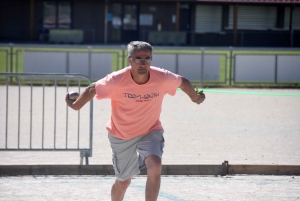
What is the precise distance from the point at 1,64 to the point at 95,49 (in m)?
3.05

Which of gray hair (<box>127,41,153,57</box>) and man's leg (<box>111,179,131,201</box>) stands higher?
gray hair (<box>127,41,153,57</box>)

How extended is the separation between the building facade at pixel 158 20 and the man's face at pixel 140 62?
3686cm

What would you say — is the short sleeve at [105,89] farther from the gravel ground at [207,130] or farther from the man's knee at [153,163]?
the gravel ground at [207,130]

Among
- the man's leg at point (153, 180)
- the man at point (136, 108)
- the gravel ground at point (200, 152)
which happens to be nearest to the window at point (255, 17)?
the gravel ground at point (200, 152)

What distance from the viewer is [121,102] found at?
237 inches

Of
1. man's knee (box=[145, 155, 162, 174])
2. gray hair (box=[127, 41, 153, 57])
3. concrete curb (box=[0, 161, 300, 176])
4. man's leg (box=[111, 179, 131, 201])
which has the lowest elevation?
concrete curb (box=[0, 161, 300, 176])

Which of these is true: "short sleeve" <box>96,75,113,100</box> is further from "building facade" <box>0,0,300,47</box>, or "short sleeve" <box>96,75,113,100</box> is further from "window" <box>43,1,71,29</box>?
"window" <box>43,1,71,29</box>

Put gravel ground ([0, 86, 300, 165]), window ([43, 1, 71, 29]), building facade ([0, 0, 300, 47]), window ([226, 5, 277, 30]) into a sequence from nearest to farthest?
gravel ground ([0, 86, 300, 165])
building facade ([0, 0, 300, 47])
window ([43, 1, 71, 29])
window ([226, 5, 277, 30])

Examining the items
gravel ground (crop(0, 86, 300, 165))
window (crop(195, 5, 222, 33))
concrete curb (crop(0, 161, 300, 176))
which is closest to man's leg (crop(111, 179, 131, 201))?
concrete curb (crop(0, 161, 300, 176))

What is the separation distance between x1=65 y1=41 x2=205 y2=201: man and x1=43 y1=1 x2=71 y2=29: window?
38.2 m

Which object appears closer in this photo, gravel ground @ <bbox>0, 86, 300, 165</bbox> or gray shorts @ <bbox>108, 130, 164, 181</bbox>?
gray shorts @ <bbox>108, 130, 164, 181</bbox>

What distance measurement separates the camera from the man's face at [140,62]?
5.85 m

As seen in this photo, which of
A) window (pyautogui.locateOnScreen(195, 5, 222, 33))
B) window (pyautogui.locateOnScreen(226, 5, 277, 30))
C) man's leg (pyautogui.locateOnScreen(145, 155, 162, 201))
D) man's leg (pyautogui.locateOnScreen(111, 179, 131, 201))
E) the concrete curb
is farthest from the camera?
window (pyautogui.locateOnScreen(226, 5, 277, 30))

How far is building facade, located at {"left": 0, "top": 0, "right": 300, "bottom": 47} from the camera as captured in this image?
1703 inches
